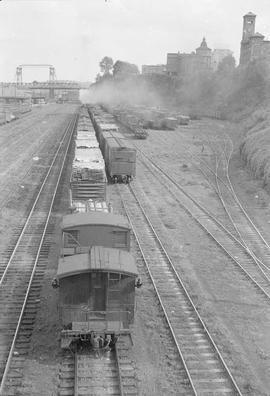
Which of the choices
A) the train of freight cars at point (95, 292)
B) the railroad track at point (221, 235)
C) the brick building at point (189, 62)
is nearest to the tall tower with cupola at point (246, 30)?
the brick building at point (189, 62)

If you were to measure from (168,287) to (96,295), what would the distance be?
512cm

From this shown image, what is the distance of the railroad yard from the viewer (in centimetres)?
1139

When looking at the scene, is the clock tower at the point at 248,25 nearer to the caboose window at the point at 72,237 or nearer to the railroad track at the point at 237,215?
the railroad track at the point at 237,215

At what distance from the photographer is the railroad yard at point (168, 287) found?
37.4 ft

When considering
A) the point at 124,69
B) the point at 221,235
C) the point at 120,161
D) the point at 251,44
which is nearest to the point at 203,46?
the point at 124,69

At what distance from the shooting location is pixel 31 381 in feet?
35.9

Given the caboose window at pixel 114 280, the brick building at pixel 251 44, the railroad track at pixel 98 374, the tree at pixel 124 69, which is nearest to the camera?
the railroad track at pixel 98 374

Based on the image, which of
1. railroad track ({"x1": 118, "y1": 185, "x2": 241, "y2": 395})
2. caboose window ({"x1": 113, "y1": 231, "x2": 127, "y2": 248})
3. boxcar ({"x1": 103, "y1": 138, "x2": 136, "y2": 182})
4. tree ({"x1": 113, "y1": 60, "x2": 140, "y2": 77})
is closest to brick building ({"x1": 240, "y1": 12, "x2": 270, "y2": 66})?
tree ({"x1": 113, "y1": 60, "x2": 140, "y2": 77})

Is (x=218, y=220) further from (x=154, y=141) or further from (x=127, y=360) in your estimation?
(x=154, y=141)

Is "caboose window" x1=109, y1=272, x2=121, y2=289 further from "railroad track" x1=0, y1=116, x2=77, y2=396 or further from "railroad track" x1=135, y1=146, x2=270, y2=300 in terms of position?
"railroad track" x1=135, y1=146, x2=270, y2=300

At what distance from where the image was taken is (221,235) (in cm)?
2267

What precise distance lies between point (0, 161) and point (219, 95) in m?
84.4

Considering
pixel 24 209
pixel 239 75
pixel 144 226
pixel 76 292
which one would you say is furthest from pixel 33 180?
pixel 239 75

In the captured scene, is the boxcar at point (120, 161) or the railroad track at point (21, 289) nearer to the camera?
the railroad track at point (21, 289)
